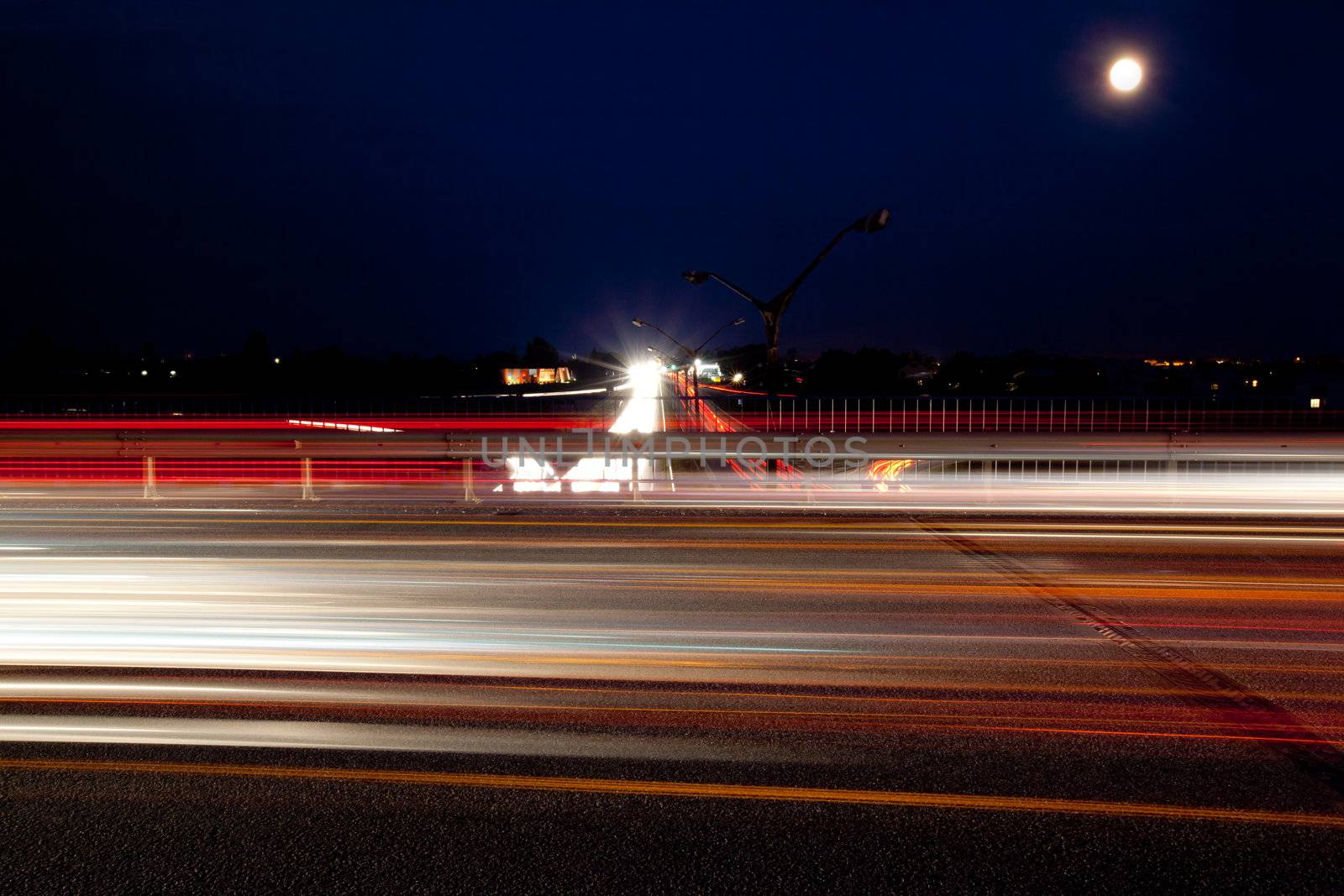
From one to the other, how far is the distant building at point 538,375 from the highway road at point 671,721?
103 meters

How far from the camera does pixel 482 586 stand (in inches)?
341

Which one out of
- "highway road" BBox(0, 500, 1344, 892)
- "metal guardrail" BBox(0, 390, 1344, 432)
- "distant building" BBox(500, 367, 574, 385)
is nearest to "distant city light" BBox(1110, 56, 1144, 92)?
"highway road" BBox(0, 500, 1344, 892)

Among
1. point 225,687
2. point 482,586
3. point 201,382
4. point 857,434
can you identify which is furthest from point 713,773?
point 201,382

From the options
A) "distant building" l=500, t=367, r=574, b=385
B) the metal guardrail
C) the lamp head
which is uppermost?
the lamp head

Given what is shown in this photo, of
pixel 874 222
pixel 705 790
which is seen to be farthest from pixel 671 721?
pixel 874 222

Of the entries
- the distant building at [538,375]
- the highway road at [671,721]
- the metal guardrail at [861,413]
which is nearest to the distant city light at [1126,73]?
the highway road at [671,721]

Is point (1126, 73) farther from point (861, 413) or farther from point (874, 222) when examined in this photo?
point (861, 413)

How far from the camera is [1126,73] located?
33.1 ft

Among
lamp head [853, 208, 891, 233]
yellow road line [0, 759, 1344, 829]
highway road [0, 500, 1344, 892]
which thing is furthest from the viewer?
lamp head [853, 208, 891, 233]

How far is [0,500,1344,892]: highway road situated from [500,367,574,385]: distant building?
4046 inches

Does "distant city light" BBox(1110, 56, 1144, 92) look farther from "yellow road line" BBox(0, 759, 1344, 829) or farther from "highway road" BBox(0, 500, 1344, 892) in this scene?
"yellow road line" BBox(0, 759, 1344, 829)

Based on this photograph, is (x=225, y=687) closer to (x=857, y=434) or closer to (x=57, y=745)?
(x=57, y=745)

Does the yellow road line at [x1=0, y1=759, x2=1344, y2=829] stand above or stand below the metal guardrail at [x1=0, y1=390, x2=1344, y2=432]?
below

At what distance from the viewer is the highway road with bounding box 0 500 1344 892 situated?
3.90 metres
